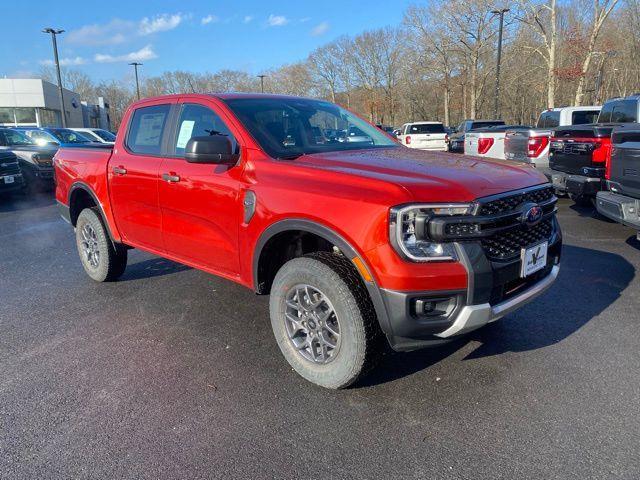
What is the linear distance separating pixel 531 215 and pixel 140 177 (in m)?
3.12

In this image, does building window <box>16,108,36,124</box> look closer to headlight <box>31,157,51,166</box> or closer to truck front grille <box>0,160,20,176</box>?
headlight <box>31,157,51,166</box>

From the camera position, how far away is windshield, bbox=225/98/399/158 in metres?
3.44

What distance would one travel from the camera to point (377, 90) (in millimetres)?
58062

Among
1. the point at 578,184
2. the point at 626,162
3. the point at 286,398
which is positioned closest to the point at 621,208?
the point at 626,162

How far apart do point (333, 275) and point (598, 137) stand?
578cm

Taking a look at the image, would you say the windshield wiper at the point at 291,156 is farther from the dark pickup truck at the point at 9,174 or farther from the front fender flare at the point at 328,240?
the dark pickup truck at the point at 9,174

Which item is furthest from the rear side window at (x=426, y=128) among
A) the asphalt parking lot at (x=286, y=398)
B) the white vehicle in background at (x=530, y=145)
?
the asphalt parking lot at (x=286, y=398)

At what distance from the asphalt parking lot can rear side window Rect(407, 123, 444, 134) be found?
19.1 m

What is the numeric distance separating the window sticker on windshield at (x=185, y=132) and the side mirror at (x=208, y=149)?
0.77 metres

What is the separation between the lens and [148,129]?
429cm

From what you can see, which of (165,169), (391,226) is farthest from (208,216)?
(391,226)

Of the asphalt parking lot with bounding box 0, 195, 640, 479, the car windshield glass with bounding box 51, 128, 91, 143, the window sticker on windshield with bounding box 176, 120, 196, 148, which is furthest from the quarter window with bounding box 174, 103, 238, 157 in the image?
the car windshield glass with bounding box 51, 128, 91, 143

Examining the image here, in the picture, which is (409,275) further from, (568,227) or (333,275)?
(568,227)

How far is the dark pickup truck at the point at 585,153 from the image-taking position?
6.76 metres
